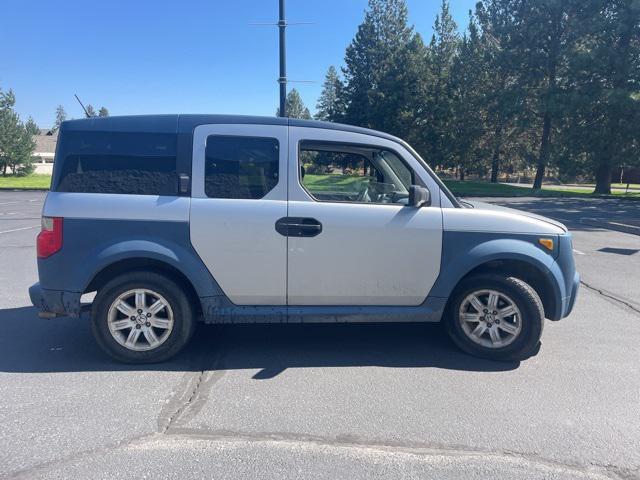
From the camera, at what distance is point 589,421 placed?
316cm

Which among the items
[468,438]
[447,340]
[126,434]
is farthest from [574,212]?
[126,434]

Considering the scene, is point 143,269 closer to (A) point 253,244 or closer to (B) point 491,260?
(A) point 253,244

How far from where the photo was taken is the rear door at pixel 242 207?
12.7ft

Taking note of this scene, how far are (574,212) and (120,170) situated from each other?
18538 millimetres

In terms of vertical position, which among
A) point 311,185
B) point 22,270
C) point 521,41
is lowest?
point 22,270

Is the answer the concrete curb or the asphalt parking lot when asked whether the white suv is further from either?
the concrete curb

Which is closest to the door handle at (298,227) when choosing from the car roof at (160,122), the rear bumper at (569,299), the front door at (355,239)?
the front door at (355,239)

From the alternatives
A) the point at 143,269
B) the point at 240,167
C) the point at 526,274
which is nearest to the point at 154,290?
the point at 143,269

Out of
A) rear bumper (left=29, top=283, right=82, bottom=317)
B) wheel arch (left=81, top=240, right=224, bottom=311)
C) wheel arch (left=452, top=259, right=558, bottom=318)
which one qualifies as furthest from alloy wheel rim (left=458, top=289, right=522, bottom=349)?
rear bumper (left=29, top=283, right=82, bottom=317)

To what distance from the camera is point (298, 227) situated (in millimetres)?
3902

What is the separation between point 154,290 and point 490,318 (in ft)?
9.64

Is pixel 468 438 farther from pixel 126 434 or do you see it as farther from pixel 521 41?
pixel 521 41

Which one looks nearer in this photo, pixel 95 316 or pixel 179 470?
pixel 179 470

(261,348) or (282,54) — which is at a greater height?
(282,54)
